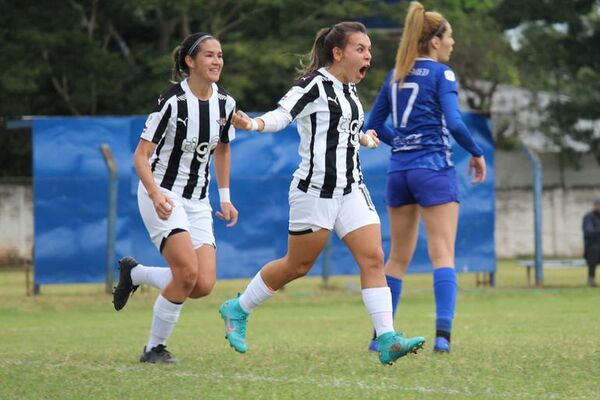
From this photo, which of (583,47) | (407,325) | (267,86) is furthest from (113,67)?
(407,325)

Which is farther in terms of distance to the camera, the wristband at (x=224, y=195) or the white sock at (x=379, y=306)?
the wristband at (x=224, y=195)

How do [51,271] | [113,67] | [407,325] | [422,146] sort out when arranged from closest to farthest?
[422,146], [407,325], [51,271], [113,67]

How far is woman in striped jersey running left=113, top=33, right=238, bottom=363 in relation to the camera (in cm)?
825

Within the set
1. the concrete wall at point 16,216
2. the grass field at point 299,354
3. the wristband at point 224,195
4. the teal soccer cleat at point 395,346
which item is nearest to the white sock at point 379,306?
the teal soccer cleat at point 395,346

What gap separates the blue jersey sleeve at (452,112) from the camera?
345 inches

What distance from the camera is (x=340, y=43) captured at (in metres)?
8.17

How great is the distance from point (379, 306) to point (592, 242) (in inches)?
592

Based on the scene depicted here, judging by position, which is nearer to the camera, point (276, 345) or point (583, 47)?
point (276, 345)

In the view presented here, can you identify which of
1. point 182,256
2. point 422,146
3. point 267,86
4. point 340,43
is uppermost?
point 267,86

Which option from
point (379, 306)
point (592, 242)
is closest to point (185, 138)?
point (379, 306)

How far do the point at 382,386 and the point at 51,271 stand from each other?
12000 mm

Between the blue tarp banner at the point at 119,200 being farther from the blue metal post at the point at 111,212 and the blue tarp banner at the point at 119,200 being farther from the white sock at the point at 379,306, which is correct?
the white sock at the point at 379,306

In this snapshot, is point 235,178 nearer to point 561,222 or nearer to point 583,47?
point 583,47

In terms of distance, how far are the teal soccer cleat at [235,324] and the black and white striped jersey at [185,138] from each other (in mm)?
744
